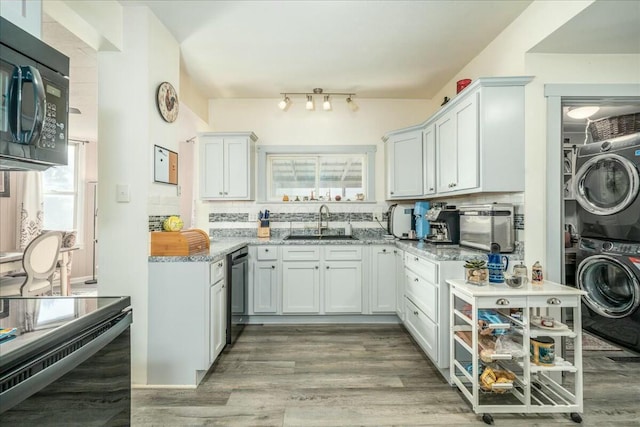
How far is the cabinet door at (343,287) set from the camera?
3.51 metres

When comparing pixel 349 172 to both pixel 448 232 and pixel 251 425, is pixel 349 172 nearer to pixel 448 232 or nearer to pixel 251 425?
pixel 448 232

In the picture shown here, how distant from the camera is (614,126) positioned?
10.3 feet

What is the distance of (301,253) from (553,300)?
224 centimetres

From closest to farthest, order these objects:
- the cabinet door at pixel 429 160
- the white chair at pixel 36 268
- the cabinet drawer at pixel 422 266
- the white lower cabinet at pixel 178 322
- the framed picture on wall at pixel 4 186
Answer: the white lower cabinet at pixel 178 322 < the cabinet drawer at pixel 422 266 < the cabinet door at pixel 429 160 < the white chair at pixel 36 268 < the framed picture on wall at pixel 4 186

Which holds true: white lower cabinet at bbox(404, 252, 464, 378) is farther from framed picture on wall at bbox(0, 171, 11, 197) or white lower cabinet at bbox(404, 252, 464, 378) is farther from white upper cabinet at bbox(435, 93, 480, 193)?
framed picture on wall at bbox(0, 171, 11, 197)

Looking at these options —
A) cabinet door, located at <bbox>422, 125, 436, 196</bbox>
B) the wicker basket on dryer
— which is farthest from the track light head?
the wicker basket on dryer

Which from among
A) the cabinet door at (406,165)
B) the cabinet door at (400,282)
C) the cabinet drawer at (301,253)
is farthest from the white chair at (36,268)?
the cabinet door at (406,165)

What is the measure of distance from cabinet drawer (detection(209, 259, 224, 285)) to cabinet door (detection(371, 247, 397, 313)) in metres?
1.65

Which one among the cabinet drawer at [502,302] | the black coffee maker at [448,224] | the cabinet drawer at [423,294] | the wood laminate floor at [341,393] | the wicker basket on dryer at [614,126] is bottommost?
the wood laminate floor at [341,393]

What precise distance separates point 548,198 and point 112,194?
3109 mm

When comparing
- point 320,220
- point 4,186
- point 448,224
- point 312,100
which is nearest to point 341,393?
point 448,224

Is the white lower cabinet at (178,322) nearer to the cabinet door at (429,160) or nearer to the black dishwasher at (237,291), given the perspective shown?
the black dishwasher at (237,291)

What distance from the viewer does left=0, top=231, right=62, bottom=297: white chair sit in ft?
11.1

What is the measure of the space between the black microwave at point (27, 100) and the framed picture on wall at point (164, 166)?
54.4 inches
